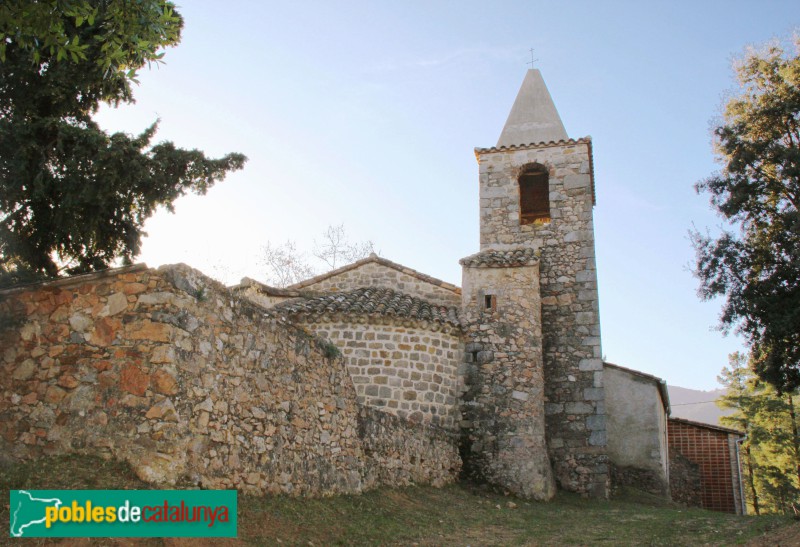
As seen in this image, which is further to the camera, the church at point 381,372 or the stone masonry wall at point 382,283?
the stone masonry wall at point 382,283

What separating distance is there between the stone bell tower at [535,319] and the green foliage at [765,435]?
48.0 ft

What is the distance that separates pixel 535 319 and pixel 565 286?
215cm

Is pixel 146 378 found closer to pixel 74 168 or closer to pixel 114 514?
pixel 114 514

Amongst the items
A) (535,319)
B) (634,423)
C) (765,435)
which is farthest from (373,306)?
(765,435)

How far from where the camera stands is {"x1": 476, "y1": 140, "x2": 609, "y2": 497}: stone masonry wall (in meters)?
15.3

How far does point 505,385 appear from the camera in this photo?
564 inches

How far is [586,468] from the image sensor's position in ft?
49.6

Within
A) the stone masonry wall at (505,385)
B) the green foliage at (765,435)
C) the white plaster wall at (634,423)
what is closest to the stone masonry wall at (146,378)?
the stone masonry wall at (505,385)

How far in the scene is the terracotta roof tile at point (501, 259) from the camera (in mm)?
15362

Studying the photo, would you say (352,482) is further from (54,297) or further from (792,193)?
(792,193)

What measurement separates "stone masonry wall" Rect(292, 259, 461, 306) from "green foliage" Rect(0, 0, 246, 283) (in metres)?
7.79

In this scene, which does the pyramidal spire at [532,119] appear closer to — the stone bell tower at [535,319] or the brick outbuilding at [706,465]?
the stone bell tower at [535,319]

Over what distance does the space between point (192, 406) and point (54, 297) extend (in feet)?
6.06

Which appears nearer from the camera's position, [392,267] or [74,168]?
[74,168]
